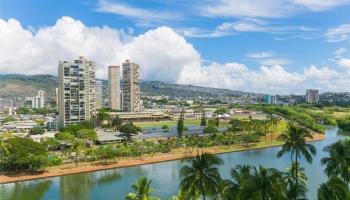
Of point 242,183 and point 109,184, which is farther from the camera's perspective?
point 109,184

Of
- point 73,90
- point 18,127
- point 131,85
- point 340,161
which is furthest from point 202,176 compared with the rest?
point 131,85

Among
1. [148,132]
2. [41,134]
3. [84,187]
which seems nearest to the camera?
[84,187]

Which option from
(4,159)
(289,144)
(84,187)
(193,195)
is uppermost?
(289,144)

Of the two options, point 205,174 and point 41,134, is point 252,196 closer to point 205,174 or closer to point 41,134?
point 205,174

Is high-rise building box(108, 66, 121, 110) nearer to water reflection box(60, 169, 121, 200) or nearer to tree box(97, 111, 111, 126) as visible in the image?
tree box(97, 111, 111, 126)

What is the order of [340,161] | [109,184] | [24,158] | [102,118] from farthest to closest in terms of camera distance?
[102,118], [24,158], [109,184], [340,161]

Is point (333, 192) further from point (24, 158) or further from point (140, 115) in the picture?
point (140, 115)

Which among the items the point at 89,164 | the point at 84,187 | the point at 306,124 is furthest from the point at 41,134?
the point at 306,124

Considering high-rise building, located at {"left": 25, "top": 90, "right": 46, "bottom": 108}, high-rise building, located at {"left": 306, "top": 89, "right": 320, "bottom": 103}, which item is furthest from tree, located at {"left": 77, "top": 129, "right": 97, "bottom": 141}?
high-rise building, located at {"left": 306, "top": 89, "right": 320, "bottom": 103}

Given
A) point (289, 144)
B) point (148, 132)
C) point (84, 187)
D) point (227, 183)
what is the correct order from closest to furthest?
point (227, 183) < point (289, 144) < point (84, 187) < point (148, 132)
